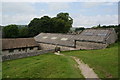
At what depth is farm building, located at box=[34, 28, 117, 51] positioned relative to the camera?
34.0 m

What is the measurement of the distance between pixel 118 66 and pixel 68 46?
1959cm

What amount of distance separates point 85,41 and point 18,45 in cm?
1703

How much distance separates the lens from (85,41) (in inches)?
1401

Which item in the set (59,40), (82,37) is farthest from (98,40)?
(59,40)

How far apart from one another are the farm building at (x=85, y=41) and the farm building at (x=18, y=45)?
366 cm

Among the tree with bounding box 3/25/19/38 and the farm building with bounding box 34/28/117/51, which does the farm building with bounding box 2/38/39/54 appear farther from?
the tree with bounding box 3/25/19/38

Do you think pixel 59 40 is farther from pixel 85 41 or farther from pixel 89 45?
pixel 89 45

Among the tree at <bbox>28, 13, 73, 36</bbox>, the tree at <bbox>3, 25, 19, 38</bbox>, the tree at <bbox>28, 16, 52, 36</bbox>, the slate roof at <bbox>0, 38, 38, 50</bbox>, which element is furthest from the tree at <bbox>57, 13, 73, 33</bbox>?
the slate roof at <bbox>0, 38, 38, 50</bbox>

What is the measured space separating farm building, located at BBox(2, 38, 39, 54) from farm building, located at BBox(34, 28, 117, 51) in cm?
366

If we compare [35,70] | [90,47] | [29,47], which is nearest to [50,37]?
[29,47]

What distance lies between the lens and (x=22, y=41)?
39.7 meters

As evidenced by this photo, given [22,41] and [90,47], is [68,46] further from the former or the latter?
[22,41]

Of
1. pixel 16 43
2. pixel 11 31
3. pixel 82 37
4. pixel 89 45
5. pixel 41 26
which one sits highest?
pixel 41 26

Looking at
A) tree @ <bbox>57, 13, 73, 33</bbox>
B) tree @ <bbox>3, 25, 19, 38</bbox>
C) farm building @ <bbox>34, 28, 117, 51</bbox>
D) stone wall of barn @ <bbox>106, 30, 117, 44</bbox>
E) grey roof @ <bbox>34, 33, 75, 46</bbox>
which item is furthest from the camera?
tree @ <bbox>57, 13, 73, 33</bbox>
